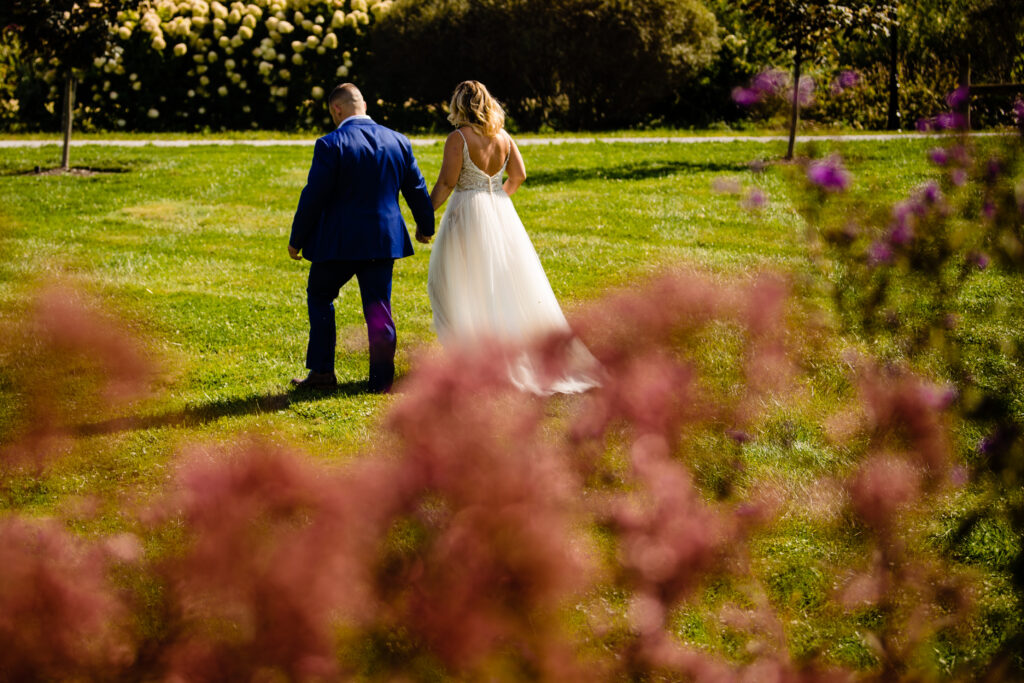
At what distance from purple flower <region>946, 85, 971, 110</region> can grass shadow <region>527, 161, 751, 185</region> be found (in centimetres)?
876

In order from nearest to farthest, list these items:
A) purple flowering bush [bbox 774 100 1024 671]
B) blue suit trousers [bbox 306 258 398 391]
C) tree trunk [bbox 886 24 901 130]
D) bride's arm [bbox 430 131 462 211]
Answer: purple flowering bush [bbox 774 100 1024 671] → blue suit trousers [bbox 306 258 398 391] → bride's arm [bbox 430 131 462 211] → tree trunk [bbox 886 24 901 130]

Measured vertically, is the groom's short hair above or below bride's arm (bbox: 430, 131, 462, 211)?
above

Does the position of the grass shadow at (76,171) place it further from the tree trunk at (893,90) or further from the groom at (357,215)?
the tree trunk at (893,90)

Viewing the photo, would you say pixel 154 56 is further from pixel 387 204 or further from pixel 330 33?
pixel 387 204

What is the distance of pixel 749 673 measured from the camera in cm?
179

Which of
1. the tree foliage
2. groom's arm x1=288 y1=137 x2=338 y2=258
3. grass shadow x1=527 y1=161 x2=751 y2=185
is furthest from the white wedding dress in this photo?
the tree foliage

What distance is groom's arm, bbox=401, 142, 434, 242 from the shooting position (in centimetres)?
527

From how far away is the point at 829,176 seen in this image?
245 cm

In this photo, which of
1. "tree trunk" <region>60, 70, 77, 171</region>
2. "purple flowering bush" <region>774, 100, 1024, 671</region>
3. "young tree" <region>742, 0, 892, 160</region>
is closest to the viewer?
"purple flowering bush" <region>774, 100, 1024, 671</region>

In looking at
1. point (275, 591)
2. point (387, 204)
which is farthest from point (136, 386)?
point (387, 204)

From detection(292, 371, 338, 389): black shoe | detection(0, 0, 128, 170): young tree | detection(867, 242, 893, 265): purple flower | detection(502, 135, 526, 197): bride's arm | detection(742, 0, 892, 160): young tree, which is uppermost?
detection(742, 0, 892, 160): young tree

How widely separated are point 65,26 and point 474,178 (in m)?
7.53

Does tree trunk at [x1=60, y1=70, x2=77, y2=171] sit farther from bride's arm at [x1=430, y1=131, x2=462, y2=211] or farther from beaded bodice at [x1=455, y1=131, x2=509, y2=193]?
beaded bodice at [x1=455, y1=131, x2=509, y2=193]

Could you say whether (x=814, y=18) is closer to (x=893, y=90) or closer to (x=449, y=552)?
(x=893, y=90)
